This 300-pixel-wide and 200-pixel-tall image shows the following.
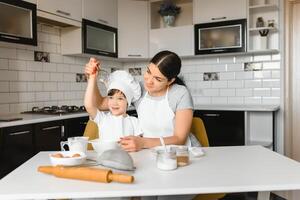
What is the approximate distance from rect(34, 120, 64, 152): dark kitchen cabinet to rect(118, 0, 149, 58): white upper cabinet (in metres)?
1.65

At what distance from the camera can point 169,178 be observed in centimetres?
101

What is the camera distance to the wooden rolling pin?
37.7 inches

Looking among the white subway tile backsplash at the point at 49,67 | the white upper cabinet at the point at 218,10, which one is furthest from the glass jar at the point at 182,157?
the white upper cabinet at the point at 218,10

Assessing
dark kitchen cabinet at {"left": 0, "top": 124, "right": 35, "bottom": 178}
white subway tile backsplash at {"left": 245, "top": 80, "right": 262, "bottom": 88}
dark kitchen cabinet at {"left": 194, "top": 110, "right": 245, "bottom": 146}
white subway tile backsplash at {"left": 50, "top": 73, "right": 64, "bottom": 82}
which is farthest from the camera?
white subway tile backsplash at {"left": 245, "top": 80, "right": 262, "bottom": 88}

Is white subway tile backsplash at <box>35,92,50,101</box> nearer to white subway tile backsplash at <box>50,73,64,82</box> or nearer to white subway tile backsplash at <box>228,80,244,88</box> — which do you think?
white subway tile backsplash at <box>50,73,64,82</box>

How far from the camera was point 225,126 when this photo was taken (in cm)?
353

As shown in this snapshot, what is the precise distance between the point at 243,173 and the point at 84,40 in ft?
8.62

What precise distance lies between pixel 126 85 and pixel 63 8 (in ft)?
5.86

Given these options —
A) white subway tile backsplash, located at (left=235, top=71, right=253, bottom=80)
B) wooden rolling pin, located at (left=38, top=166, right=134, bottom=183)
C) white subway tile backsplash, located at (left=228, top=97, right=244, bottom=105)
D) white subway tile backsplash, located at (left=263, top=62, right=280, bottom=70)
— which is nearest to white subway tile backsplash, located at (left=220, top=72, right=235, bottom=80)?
white subway tile backsplash, located at (left=235, top=71, right=253, bottom=80)

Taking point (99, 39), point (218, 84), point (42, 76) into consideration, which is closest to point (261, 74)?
point (218, 84)

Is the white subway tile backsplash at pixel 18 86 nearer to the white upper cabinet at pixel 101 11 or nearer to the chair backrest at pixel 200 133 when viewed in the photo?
the white upper cabinet at pixel 101 11

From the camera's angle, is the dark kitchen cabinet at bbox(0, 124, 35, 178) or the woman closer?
the woman

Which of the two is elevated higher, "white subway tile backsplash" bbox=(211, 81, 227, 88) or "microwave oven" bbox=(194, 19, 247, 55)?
"microwave oven" bbox=(194, 19, 247, 55)

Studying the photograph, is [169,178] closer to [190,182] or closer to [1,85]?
[190,182]
